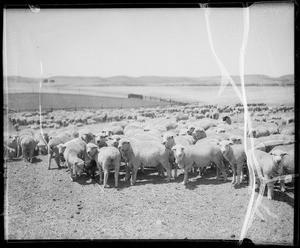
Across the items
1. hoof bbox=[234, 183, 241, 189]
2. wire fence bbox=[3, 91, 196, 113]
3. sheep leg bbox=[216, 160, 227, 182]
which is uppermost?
wire fence bbox=[3, 91, 196, 113]

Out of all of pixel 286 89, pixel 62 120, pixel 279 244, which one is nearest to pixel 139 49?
pixel 62 120

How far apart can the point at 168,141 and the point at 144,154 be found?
28cm

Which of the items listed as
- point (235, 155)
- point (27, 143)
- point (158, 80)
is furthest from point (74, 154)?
point (235, 155)

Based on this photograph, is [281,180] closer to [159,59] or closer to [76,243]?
[159,59]

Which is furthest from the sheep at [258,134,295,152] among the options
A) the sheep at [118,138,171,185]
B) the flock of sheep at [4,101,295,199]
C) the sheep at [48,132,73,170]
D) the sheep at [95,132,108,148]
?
the sheep at [48,132,73,170]

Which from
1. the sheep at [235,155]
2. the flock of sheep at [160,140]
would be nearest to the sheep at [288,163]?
the flock of sheep at [160,140]

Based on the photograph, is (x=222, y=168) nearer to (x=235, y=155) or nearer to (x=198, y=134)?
(x=235, y=155)

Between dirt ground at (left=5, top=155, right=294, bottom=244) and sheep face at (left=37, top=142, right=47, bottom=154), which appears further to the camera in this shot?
sheep face at (left=37, top=142, right=47, bottom=154)

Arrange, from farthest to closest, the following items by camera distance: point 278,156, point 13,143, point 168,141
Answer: point 168,141
point 13,143
point 278,156

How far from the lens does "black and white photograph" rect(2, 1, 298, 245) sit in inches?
112

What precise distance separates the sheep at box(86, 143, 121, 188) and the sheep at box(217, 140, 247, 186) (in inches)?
42.0

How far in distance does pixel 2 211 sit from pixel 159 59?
2.16 metres

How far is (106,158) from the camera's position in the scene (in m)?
2.98

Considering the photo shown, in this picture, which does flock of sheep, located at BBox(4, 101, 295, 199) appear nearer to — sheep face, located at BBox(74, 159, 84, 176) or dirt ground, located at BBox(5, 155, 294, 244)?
sheep face, located at BBox(74, 159, 84, 176)
